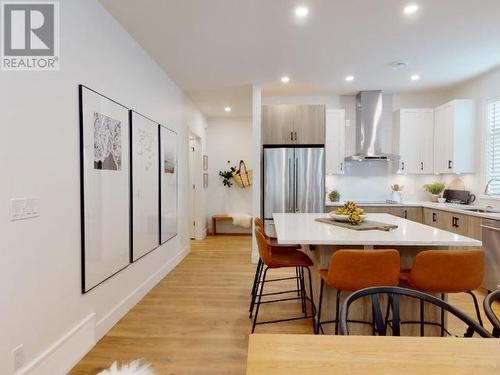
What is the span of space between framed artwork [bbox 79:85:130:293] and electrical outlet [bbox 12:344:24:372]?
59 cm

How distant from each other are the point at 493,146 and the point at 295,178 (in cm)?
277

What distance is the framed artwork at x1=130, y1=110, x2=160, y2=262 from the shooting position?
3127 millimetres

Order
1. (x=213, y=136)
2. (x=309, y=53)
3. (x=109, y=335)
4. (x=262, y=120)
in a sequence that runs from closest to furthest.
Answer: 1. (x=109, y=335)
2. (x=309, y=53)
3. (x=262, y=120)
4. (x=213, y=136)

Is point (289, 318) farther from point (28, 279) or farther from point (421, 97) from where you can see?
point (421, 97)

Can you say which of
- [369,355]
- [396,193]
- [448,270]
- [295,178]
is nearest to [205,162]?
[295,178]

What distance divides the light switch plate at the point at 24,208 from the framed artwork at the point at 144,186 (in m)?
1.27

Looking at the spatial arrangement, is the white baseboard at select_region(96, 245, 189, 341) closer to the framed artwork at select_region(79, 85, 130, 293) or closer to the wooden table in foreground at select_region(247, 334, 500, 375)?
the framed artwork at select_region(79, 85, 130, 293)

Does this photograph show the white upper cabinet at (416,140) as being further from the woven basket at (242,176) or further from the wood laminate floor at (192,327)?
the woven basket at (242,176)

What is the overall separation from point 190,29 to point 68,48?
4.10 ft

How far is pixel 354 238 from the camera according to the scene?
2.12m

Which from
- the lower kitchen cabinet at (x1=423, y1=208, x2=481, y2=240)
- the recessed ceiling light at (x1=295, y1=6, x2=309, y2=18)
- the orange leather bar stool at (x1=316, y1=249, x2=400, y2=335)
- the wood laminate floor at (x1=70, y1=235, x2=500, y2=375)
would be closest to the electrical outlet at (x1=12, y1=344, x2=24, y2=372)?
the wood laminate floor at (x1=70, y1=235, x2=500, y2=375)

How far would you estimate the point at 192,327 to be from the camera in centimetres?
266

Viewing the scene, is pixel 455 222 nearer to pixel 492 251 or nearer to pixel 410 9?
pixel 492 251

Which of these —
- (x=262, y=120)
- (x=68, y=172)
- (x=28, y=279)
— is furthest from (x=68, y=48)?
(x=262, y=120)
